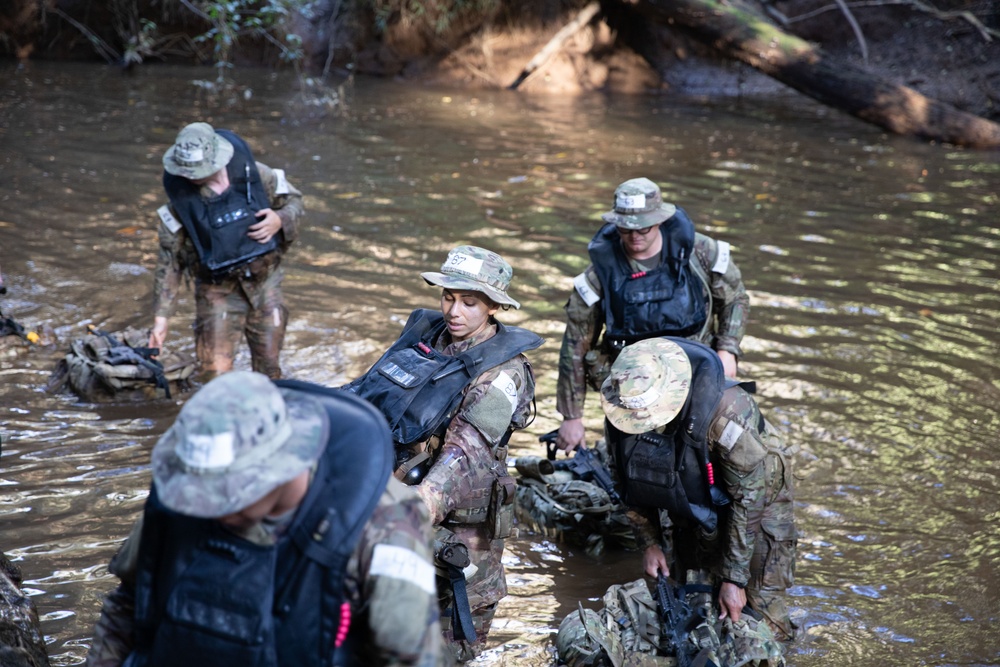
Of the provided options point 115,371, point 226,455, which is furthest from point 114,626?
point 115,371

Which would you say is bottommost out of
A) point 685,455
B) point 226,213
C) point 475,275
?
point 685,455

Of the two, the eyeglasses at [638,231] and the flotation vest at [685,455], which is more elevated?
the eyeglasses at [638,231]

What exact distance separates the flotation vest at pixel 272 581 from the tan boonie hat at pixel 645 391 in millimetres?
1923

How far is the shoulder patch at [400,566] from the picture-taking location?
92.7 inches

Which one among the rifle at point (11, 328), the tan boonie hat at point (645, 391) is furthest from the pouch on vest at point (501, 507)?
the rifle at point (11, 328)

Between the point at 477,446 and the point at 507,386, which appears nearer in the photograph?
the point at 477,446

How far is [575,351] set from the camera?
19.2 ft

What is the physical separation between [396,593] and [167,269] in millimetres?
4868

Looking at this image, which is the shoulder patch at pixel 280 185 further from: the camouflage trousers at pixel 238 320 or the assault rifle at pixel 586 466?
the assault rifle at pixel 586 466

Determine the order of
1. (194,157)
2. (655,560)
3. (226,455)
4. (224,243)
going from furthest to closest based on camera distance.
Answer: (224,243) → (194,157) → (655,560) → (226,455)

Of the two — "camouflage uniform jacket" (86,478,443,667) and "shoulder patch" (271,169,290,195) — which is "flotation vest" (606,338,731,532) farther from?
"shoulder patch" (271,169,290,195)

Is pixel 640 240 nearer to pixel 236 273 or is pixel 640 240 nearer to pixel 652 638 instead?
pixel 652 638

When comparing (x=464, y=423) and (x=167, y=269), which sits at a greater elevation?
(x=464, y=423)

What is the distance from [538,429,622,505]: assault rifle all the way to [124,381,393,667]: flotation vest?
336 cm
